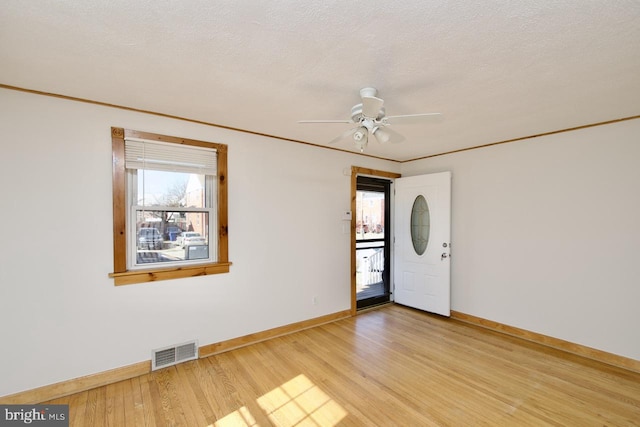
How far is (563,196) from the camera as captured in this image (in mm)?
3248

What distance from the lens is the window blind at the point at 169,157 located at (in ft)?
8.76

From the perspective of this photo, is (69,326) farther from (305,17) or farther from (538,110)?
(538,110)

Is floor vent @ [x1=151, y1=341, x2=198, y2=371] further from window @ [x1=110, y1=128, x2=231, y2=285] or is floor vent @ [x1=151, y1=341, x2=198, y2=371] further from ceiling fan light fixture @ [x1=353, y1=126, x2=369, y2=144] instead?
ceiling fan light fixture @ [x1=353, y1=126, x2=369, y2=144]

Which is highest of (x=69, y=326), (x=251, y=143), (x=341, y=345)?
(x=251, y=143)

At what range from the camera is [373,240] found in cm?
526

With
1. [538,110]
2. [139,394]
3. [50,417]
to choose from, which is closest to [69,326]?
[50,417]

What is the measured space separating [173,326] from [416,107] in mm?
3128

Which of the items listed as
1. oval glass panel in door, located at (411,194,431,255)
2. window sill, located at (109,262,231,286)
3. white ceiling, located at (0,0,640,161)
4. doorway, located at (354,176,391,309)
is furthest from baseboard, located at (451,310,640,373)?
window sill, located at (109,262,231,286)

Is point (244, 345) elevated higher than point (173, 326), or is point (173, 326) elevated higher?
point (173, 326)

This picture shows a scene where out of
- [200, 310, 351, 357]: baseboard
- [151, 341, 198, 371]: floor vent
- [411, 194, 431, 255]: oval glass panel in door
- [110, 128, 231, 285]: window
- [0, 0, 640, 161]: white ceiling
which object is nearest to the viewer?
[0, 0, 640, 161]: white ceiling

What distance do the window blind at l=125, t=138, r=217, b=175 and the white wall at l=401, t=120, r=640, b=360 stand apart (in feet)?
11.3

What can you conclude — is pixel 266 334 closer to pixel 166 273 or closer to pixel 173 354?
pixel 173 354

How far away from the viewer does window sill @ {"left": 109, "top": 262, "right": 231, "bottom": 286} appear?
8.53 ft

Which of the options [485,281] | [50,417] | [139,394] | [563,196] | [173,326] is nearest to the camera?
[50,417]
